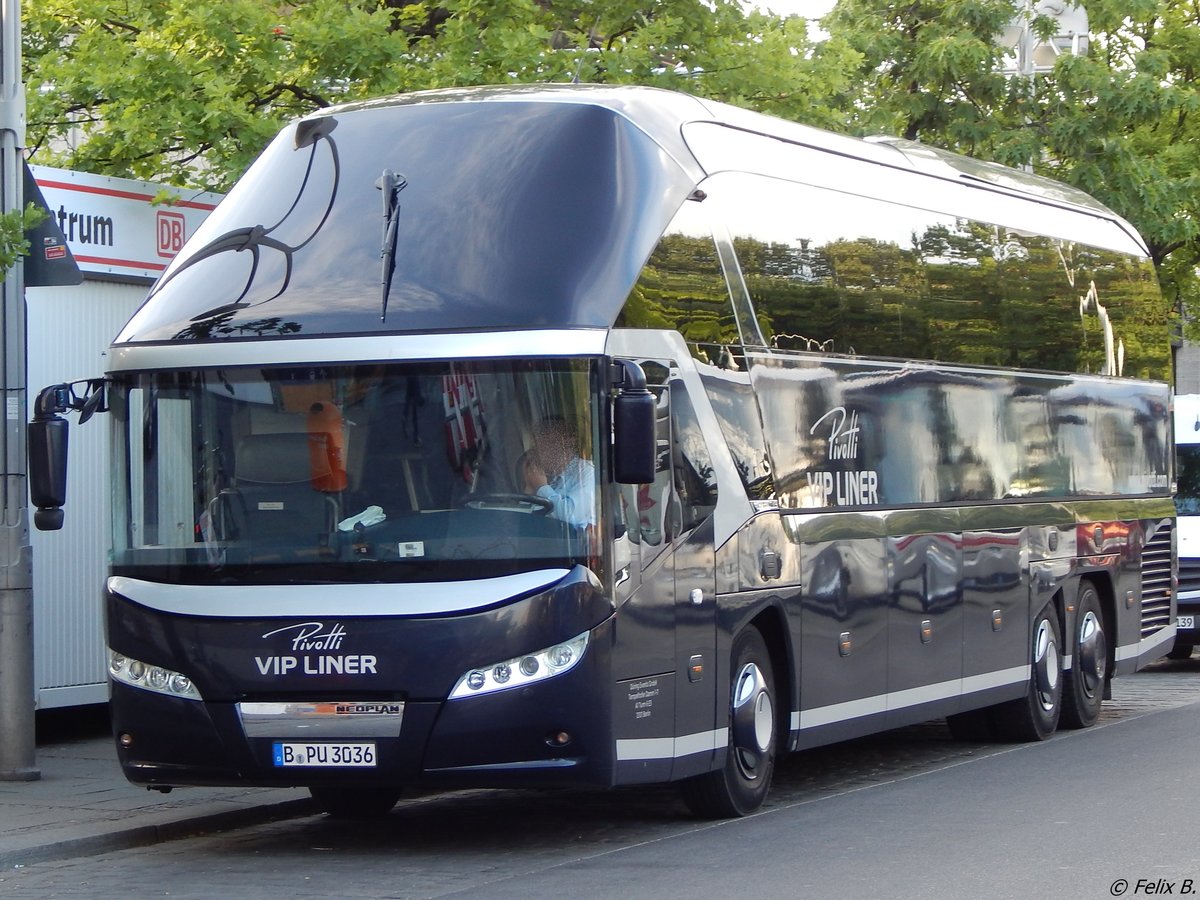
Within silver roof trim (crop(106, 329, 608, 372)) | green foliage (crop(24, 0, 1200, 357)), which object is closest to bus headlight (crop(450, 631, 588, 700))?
silver roof trim (crop(106, 329, 608, 372))

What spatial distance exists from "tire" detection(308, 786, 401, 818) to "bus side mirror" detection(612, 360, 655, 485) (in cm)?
291

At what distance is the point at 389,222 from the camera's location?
1031cm

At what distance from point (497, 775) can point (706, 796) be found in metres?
1.72

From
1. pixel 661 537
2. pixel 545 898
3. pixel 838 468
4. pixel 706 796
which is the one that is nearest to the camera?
pixel 545 898

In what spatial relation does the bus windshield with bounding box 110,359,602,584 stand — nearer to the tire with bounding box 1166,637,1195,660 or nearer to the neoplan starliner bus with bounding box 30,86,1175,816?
the neoplan starliner bus with bounding box 30,86,1175,816

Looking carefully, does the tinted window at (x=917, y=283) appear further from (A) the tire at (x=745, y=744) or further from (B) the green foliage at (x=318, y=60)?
(B) the green foliage at (x=318, y=60)

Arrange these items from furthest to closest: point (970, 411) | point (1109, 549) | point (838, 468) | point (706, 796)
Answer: point (1109, 549) < point (970, 411) < point (838, 468) < point (706, 796)

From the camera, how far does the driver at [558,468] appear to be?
9820 mm

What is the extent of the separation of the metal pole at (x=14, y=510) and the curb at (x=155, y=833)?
5.93 ft

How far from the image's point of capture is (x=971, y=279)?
1492cm

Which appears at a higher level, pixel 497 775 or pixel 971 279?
pixel 971 279

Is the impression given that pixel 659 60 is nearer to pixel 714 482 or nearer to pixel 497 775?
pixel 714 482

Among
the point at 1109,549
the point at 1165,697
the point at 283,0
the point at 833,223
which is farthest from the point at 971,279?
the point at 283,0

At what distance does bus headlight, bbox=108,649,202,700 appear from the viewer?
396 inches
